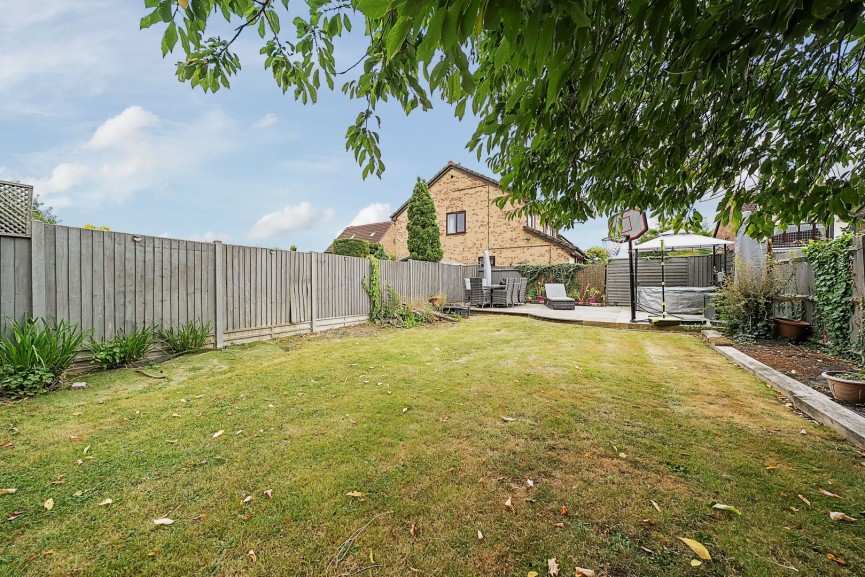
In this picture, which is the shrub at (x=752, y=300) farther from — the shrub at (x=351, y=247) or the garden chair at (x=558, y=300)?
the shrub at (x=351, y=247)

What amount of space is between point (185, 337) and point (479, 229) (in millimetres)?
15878

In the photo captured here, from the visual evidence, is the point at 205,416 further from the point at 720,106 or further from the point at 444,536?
the point at 720,106

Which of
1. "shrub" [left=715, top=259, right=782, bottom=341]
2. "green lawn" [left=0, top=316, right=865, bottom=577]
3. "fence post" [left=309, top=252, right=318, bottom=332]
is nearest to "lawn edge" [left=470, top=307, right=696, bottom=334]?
Answer: "shrub" [left=715, top=259, right=782, bottom=341]

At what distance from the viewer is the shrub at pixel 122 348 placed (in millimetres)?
4164

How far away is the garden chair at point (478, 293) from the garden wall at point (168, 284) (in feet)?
19.0

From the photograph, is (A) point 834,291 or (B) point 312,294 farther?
(B) point 312,294

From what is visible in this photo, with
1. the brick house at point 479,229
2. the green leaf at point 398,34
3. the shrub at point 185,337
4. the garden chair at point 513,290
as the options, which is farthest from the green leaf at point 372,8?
the brick house at point 479,229

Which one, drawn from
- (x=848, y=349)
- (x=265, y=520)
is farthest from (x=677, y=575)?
(x=848, y=349)

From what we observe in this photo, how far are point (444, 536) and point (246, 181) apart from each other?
10889mm

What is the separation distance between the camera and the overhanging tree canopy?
1278 mm

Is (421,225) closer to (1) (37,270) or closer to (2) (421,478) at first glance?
(1) (37,270)

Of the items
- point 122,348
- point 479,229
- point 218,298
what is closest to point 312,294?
point 218,298

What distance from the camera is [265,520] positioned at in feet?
5.25

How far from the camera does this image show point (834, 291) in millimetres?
4680
